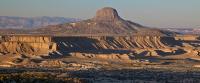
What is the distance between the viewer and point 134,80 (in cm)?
7012

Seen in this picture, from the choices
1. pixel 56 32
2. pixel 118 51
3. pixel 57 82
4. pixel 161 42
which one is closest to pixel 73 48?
pixel 118 51

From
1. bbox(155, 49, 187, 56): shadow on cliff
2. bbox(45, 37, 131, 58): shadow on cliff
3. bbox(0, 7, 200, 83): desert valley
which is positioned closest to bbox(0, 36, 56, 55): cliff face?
bbox(0, 7, 200, 83): desert valley

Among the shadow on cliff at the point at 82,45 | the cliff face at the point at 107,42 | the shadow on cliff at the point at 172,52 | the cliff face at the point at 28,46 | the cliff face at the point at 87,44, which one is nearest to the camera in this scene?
the cliff face at the point at 28,46

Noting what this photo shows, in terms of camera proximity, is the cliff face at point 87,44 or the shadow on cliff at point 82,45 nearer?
the cliff face at point 87,44

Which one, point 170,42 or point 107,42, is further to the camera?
point 170,42

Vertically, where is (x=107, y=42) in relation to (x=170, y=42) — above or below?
above

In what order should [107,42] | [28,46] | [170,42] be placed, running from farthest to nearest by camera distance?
[170,42]
[107,42]
[28,46]

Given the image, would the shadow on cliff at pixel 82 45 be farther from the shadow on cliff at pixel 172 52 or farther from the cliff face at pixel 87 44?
the shadow on cliff at pixel 172 52

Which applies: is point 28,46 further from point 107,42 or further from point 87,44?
point 107,42

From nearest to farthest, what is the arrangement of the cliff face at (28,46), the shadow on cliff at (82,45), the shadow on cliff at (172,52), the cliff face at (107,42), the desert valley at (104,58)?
the desert valley at (104,58) < the cliff face at (28,46) < the shadow on cliff at (172,52) < the shadow on cliff at (82,45) < the cliff face at (107,42)

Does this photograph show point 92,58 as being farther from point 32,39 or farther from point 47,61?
point 32,39

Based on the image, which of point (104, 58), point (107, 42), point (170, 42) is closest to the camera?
point (104, 58)

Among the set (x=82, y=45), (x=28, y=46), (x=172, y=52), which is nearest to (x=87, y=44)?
(x=82, y=45)

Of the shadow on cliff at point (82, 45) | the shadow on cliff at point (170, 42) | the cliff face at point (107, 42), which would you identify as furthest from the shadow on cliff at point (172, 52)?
the shadow on cliff at point (170, 42)
